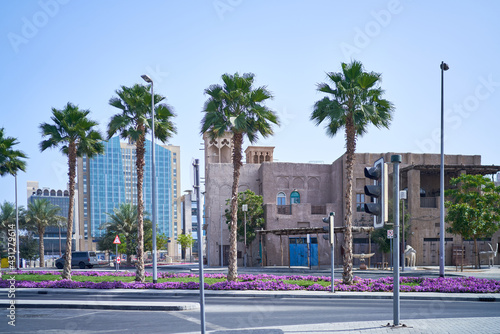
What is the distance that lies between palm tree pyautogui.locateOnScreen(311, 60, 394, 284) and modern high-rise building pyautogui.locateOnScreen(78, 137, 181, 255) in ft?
470

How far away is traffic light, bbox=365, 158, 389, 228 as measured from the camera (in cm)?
1055

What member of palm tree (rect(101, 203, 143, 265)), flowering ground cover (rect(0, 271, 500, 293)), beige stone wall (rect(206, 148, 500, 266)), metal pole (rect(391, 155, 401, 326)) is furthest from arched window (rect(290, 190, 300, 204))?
metal pole (rect(391, 155, 401, 326))

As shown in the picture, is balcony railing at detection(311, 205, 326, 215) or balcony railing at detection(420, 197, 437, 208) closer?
balcony railing at detection(420, 197, 437, 208)

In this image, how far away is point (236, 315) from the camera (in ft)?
51.4

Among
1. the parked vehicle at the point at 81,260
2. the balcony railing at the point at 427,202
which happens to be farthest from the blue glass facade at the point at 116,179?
the balcony railing at the point at 427,202

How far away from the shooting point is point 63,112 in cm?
2955

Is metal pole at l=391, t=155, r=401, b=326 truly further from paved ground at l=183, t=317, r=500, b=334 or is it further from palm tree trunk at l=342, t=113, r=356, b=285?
palm tree trunk at l=342, t=113, r=356, b=285

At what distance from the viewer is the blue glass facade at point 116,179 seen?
175 metres

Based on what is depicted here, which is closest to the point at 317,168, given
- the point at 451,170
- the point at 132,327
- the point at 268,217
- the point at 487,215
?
the point at 268,217

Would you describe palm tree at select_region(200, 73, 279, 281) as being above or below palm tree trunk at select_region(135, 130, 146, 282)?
above

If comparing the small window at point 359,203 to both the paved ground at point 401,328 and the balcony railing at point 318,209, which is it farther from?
the paved ground at point 401,328

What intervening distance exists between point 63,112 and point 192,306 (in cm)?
Answer: 1725

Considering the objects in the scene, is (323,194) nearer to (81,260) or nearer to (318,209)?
(318,209)

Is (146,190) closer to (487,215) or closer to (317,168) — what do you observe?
(317,168)
